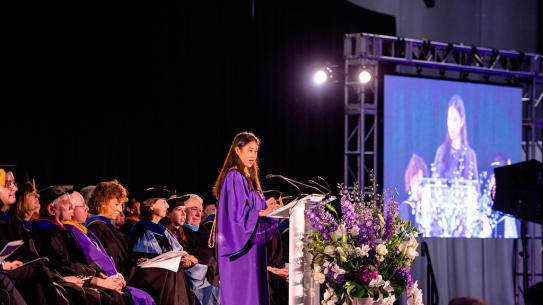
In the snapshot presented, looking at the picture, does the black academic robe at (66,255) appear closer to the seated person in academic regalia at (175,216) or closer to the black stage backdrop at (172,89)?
the seated person in academic regalia at (175,216)

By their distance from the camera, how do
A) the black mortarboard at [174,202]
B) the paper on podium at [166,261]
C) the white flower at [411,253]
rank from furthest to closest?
the black mortarboard at [174,202], the paper on podium at [166,261], the white flower at [411,253]

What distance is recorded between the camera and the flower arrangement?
491cm

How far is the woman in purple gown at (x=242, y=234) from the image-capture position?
5.32 meters

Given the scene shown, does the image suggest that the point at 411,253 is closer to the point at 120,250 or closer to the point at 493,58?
the point at 120,250

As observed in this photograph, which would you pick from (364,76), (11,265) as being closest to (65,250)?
(11,265)

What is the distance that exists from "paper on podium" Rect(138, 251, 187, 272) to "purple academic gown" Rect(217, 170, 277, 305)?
1.54 m

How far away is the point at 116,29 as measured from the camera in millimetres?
8930

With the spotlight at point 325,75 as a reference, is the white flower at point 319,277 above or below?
below

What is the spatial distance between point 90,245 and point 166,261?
71cm

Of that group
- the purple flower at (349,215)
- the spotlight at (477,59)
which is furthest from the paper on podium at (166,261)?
the spotlight at (477,59)

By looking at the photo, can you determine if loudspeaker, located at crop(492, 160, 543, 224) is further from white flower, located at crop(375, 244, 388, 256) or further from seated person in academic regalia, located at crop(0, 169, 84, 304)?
seated person in academic regalia, located at crop(0, 169, 84, 304)

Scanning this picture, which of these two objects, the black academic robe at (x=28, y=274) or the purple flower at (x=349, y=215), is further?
the black academic robe at (x=28, y=274)

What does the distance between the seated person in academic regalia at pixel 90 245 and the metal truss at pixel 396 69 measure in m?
4.17

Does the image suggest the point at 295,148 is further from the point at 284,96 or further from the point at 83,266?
the point at 83,266
